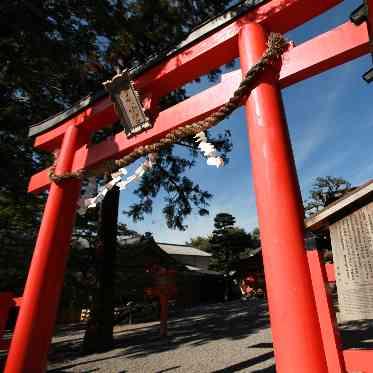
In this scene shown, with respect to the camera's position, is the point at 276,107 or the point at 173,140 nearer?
the point at 276,107

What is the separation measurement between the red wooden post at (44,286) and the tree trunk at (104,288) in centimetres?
341

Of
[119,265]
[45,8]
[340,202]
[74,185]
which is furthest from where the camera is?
[119,265]

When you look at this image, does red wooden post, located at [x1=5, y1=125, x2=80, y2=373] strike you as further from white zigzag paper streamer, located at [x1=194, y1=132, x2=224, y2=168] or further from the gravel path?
the gravel path

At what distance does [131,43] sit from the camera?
5.19 m

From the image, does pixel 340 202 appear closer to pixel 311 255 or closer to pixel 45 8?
pixel 311 255

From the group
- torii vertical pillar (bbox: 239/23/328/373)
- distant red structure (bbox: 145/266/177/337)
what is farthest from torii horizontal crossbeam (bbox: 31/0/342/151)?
distant red structure (bbox: 145/266/177/337)

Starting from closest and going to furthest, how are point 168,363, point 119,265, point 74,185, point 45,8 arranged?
point 74,185, point 45,8, point 168,363, point 119,265

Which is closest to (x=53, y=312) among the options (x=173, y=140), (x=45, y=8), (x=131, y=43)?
(x=173, y=140)

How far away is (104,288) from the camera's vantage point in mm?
6391

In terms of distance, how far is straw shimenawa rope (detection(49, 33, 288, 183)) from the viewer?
2193 mm

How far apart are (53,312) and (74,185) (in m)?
1.37

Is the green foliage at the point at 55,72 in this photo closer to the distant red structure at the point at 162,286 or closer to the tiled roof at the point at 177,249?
the distant red structure at the point at 162,286

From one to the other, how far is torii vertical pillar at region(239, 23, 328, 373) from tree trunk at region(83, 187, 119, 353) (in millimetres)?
5323

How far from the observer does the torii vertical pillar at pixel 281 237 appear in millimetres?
1598
